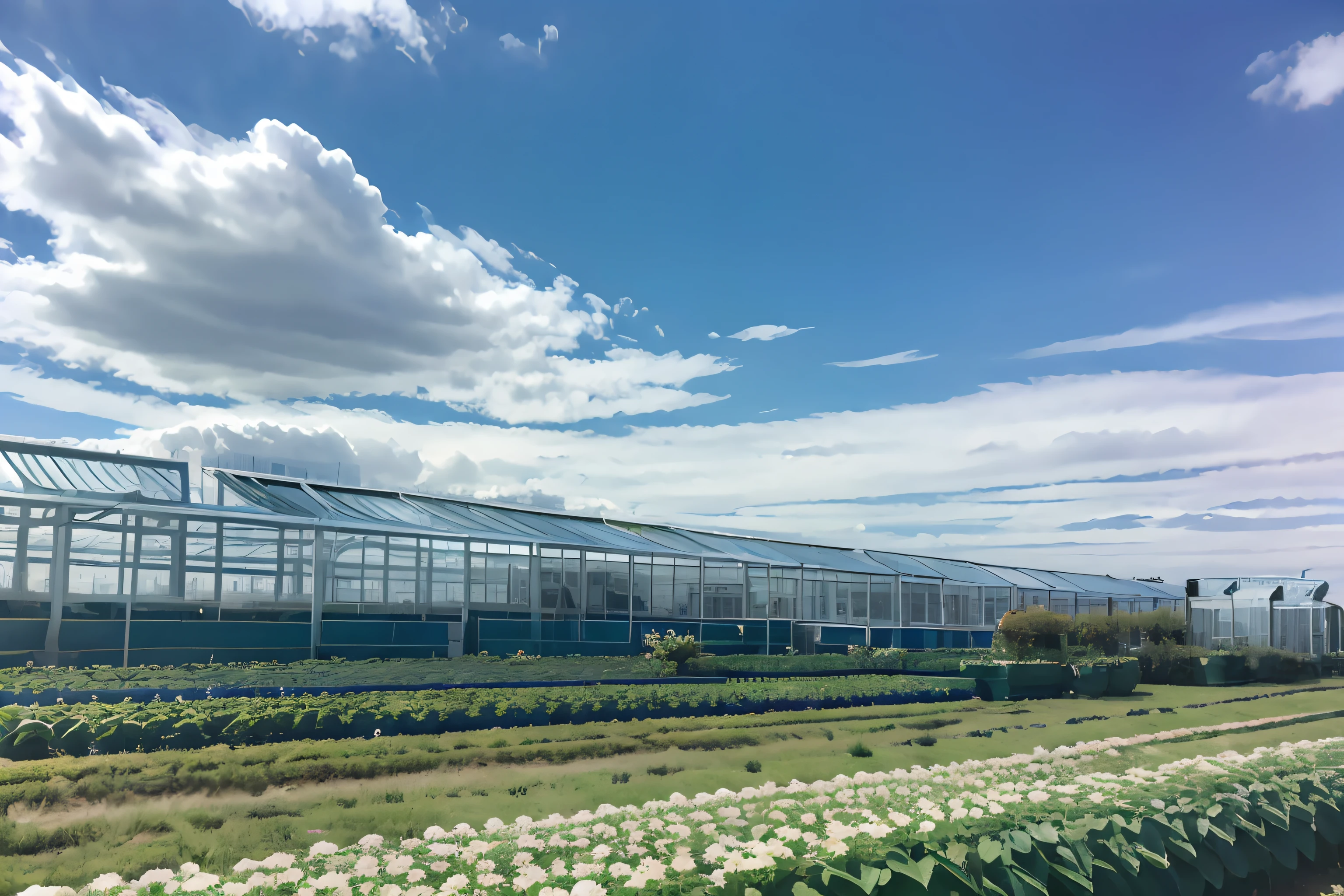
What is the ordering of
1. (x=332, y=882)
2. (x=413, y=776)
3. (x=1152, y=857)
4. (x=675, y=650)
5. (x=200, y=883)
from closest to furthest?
(x=200, y=883)
(x=332, y=882)
(x=1152, y=857)
(x=413, y=776)
(x=675, y=650)

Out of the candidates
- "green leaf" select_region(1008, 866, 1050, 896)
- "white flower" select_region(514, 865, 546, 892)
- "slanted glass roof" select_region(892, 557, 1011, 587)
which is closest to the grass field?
"white flower" select_region(514, 865, 546, 892)

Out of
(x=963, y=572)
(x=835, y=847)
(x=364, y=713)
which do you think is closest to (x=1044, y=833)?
(x=835, y=847)

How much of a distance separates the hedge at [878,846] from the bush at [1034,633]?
Result: 1482 centimetres

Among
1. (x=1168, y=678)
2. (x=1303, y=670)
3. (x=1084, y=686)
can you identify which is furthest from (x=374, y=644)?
(x=1303, y=670)

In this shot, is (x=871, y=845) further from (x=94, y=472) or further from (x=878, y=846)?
(x=94, y=472)

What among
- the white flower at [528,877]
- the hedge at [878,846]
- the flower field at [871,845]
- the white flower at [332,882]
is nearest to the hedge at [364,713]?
the flower field at [871,845]

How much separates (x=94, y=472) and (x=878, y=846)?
920 inches

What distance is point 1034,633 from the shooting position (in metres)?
19.9

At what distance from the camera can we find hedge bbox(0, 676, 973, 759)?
8719mm

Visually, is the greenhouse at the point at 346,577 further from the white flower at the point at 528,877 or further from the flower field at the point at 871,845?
the white flower at the point at 528,877

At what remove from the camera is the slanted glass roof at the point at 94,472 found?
62.0 feet

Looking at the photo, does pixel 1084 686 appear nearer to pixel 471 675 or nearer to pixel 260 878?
pixel 471 675

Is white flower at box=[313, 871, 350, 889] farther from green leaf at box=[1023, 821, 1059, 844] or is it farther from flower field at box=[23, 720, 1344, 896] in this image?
green leaf at box=[1023, 821, 1059, 844]

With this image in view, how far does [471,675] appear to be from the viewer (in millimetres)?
16359
